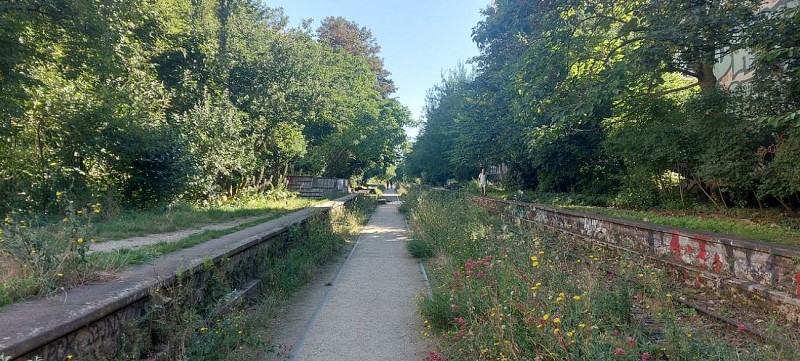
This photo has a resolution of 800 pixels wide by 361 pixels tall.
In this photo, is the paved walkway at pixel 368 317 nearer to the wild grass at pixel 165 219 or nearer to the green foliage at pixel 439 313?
the green foliage at pixel 439 313

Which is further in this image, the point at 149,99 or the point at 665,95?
the point at 149,99

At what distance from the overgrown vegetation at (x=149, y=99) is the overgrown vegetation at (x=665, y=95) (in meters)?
10.0

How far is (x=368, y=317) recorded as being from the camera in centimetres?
621

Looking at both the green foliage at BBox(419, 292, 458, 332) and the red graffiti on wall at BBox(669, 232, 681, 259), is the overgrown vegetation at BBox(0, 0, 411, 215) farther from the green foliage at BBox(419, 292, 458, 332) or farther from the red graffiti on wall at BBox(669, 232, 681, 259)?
the red graffiti on wall at BBox(669, 232, 681, 259)

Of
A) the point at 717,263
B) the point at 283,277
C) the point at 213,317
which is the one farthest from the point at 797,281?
the point at 283,277

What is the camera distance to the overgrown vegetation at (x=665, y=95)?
8266 mm

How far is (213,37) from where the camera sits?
18359 mm

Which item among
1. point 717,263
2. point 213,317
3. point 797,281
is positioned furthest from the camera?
point 717,263

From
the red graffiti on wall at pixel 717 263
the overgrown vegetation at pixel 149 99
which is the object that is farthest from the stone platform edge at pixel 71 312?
the red graffiti on wall at pixel 717 263

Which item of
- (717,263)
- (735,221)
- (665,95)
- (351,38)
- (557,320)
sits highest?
(351,38)

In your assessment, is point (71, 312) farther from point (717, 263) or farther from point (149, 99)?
point (149, 99)

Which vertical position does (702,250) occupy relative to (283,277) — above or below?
above

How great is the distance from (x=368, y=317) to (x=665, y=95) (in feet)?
40.5

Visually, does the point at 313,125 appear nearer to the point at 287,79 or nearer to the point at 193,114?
the point at 287,79
